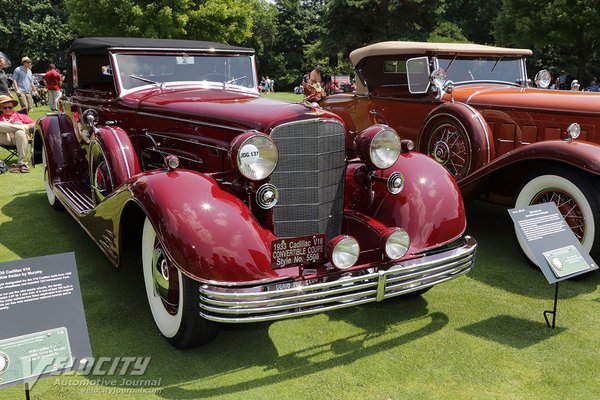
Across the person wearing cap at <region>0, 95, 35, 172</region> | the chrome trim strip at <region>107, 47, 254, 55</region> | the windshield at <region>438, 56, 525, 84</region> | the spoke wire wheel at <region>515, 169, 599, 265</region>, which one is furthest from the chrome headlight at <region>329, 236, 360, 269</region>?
the person wearing cap at <region>0, 95, 35, 172</region>

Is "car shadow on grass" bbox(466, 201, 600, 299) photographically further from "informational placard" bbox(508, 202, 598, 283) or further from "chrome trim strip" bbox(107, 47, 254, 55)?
"chrome trim strip" bbox(107, 47, 254, 55)

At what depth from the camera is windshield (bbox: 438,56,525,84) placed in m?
6.05

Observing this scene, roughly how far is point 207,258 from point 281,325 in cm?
106

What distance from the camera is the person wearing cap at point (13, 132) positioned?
7.79 m

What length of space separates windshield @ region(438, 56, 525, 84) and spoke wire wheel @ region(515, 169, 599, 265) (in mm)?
2210

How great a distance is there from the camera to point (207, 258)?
2.53 metres

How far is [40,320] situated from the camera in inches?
84.5

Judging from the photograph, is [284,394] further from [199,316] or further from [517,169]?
[517,169]

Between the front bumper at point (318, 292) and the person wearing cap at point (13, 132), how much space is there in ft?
21.9

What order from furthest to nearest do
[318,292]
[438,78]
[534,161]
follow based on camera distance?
[438,78] < [534,161] < [318,292]

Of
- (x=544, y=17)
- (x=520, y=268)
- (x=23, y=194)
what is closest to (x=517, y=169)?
(x=520, y=268)

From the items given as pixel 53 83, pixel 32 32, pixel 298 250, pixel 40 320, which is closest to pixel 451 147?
pixel 298 250

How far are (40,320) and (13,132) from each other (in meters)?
6.81
